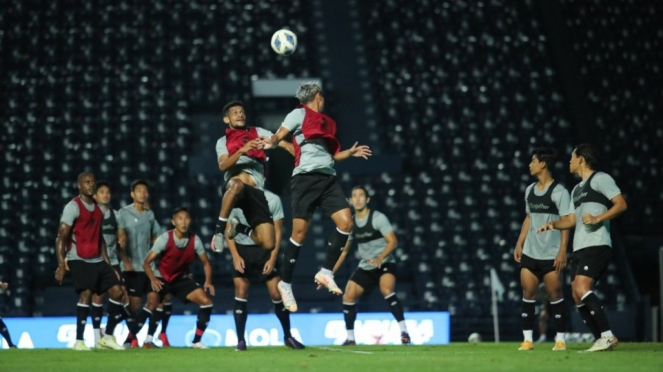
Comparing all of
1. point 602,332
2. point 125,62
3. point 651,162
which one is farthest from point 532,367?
point 125,62

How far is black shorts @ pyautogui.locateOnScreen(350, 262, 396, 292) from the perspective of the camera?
44.0ft

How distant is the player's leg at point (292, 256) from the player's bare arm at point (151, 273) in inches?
→ 123

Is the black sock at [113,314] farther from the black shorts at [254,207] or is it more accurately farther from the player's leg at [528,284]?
the player's leg at [528,284]

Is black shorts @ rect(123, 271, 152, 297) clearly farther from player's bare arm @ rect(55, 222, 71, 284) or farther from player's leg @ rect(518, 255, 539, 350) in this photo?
player's leg @ rect(518, 255, 539, 350)

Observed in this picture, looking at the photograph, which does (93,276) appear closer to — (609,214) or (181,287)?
(181,287)

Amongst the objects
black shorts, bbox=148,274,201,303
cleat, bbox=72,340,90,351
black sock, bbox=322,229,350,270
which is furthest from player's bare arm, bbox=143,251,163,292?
black sock, bbox=322,229,350,270

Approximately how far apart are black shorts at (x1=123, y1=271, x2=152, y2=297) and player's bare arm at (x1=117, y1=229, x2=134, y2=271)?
0.17 metres

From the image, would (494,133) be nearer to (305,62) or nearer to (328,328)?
(305,62)

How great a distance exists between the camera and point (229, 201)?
9.78 meters

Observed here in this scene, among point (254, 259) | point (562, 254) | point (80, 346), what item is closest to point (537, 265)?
point (562, 254)

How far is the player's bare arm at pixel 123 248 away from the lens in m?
12.9

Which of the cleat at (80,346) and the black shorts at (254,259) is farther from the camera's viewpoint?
the cleat at (80,346)

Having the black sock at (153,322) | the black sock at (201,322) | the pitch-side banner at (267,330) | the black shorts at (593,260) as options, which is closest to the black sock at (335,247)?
the black shorts at (593,260)

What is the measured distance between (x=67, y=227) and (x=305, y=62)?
15.9 meters
